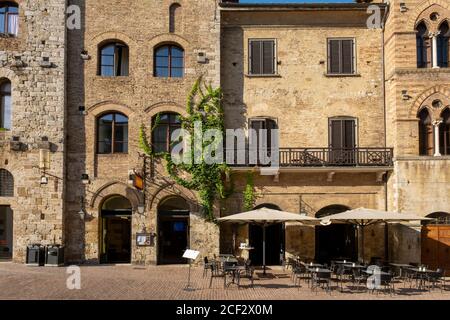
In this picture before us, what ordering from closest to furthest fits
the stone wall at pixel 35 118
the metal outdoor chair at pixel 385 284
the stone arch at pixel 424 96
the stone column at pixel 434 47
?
the metal outdoor chair at pixel 385 284
the stone arch at pixel 424 96
the stone column at pixel 434 47
the stone wall at pixel 35 118

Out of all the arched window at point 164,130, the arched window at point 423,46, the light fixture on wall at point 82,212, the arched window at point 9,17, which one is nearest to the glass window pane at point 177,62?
the arched window at point 164,130

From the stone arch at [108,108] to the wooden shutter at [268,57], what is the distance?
6383 millimetres

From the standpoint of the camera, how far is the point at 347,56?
2275 centimetres

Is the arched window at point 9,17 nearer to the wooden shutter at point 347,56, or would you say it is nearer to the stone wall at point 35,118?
the stone wall at point 35,118

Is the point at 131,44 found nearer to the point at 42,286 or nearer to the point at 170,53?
the point at 170,53

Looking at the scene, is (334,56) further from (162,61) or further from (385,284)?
(385,284)

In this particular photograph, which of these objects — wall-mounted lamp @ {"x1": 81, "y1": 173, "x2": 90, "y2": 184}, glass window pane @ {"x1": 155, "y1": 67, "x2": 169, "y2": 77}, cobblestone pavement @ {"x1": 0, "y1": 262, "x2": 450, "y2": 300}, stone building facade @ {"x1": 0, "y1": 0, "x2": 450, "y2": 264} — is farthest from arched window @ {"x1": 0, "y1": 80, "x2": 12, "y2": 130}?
glass window pane @ {"x1": 155, "y1": 67, "x2": 169, "y2": 77}

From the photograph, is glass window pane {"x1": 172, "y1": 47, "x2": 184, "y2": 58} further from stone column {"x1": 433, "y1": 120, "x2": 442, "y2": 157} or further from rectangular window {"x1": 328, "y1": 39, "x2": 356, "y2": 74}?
stone column {"x1": 433, "y1": 120, "x2": 442, "y2": 157}

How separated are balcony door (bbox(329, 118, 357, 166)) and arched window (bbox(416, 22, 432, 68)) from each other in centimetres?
375

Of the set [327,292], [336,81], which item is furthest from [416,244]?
[336,81]

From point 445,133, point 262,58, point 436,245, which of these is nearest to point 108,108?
point 262,58

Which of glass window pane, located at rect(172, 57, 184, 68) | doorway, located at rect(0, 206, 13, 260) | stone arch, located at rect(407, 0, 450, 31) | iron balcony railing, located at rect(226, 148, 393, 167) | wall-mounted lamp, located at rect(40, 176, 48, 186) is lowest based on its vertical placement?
doorway, located at rect(0, 206, 13, 260)

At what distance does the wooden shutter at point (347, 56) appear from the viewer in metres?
22.7

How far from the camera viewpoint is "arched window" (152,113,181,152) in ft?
72.4
